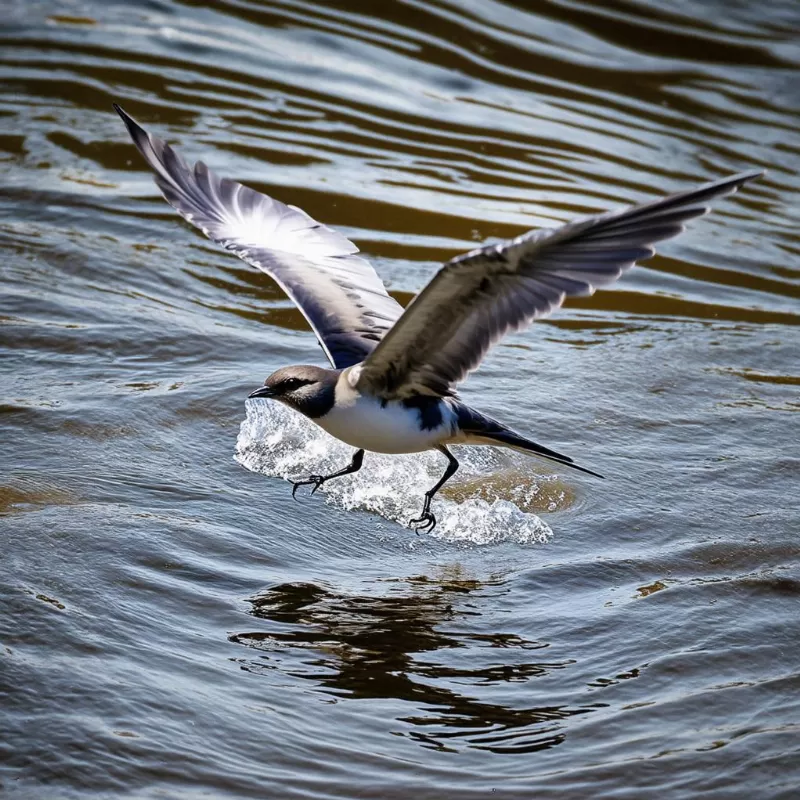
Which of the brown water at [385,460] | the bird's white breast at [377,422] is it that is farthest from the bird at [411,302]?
the brown water at [385,460]

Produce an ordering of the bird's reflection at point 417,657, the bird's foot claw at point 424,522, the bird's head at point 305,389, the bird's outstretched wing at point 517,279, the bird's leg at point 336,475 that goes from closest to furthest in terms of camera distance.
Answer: the bird's reflection at point 417,657
the bird's outstretched wing at point 517,279
the bird's head at point 305,389
the bird's foot claw at point 424,522
the bird's leg at point 336,475

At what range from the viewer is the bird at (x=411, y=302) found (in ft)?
13.8

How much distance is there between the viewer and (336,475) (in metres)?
5.64

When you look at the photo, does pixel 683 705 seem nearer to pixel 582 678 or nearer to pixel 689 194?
pixel 582 678

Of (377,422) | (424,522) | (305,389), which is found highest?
(305,389)

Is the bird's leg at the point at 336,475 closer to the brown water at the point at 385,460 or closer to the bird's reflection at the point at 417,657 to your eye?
the brown water at the point at 385,460

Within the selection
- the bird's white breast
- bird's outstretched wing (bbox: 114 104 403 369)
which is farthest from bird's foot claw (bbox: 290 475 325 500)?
bird's outstretched wing (bbox: 114 104 403 369)

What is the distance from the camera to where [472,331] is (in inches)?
185

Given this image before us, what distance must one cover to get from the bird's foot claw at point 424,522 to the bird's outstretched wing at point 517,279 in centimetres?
70

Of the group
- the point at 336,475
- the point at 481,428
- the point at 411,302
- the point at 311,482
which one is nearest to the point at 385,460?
the point at 336,475

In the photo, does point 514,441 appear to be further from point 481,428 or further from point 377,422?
point 377,422

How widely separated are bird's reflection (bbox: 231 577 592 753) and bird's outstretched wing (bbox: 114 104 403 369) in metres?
1.17

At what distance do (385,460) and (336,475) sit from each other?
62 cm

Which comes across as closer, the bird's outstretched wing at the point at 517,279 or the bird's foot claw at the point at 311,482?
the bird's outstretched wing at the point at 517,279
